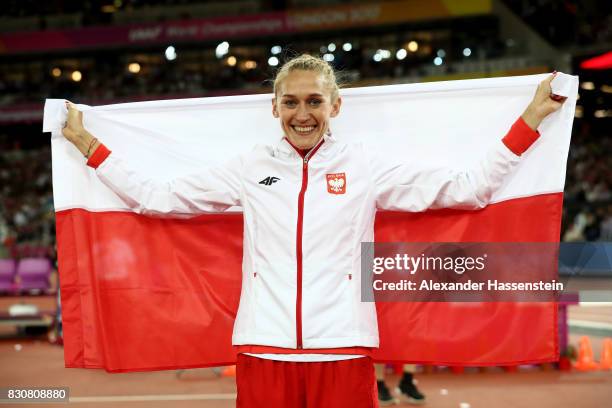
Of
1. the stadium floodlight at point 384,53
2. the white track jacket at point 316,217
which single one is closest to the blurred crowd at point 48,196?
the stadium floodlight at point 384,53

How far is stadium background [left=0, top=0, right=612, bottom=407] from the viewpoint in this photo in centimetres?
2309

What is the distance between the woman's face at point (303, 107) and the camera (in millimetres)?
2924

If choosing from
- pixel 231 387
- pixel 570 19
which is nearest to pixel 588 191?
pixel 570 19

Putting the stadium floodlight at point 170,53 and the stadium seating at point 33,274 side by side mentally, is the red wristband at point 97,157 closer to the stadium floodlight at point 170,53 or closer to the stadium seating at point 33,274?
the stadium seating at point 33,274

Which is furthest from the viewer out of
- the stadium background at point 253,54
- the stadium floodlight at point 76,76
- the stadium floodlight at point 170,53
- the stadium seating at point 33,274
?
the stadium floodlight at point 76,76

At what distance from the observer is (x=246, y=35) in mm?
28344

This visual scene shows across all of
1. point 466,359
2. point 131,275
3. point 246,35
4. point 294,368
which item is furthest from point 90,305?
point 246,35

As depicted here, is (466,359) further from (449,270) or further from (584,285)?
(584,285)

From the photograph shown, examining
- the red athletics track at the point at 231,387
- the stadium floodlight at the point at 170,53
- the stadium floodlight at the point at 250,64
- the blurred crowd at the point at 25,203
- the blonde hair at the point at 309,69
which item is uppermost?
the stadium floodlight at the point at 170,53

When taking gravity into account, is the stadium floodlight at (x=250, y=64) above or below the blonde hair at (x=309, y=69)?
above

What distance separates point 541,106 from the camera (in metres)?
3.28

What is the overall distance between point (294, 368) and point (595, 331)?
8213 mm

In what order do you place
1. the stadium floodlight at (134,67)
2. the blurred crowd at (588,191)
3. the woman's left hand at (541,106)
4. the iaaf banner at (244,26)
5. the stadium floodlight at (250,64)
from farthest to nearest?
the stadium floodlight at (134,67)
the stadium floodlight at (250,64)
the iaaf banner at (244,26)
the blurred crowd at (588,191)
the woman's left hand at (541,106)

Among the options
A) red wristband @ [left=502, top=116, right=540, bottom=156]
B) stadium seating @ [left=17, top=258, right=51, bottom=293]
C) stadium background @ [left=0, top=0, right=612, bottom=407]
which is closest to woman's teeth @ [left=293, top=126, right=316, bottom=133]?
red wristband @ [left=502, top=116, right=540, bottom=156]
